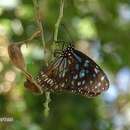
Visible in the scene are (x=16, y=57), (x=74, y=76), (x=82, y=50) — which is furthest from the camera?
(x=82, y=50)

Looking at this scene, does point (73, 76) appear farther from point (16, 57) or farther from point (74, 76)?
point (16, 57)

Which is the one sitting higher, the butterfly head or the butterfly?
the butterfly head

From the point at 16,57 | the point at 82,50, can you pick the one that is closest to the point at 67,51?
the point at 16,57

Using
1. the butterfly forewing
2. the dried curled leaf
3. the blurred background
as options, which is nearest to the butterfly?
the butterfly forewing

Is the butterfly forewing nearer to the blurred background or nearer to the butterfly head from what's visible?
the butterfly head

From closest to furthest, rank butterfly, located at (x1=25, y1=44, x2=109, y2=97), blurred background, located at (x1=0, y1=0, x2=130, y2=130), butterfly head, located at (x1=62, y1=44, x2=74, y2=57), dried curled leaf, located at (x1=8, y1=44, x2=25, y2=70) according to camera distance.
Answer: dried curled leaf, located at (x1=8, y1=44, x2=25, y2=70), butterfly, located at (x1=25, y1=44, x2=109, y2=97), butterfly head, located at (x1=62, y1=44, x2=74, y2=57), blurred background, located at (x1=0, y1=0, x2=130, y2=130)

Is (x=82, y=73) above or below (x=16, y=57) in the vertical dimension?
below

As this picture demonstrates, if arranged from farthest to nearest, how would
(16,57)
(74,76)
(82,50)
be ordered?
(82,50)
(74,76)
(16,57)
